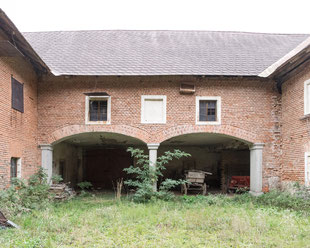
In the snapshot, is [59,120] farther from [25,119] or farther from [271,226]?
Answer: [271,226]

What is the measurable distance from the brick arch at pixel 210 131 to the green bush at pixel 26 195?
4.85 m

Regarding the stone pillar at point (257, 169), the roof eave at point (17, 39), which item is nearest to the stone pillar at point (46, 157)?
the roof eave at point (17, 39)

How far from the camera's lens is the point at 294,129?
1127cm

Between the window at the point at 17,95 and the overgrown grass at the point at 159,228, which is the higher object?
the window at the point at 17,95

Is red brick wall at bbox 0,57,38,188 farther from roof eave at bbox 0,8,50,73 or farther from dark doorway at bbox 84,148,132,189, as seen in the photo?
dark doorway at bbox 84,148,132,189

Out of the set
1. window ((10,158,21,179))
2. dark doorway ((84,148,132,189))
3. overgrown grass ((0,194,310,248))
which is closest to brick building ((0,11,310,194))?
window ((10,158,21,179))

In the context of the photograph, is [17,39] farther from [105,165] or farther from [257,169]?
[105,165]

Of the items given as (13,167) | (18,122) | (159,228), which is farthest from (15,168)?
(159,228)

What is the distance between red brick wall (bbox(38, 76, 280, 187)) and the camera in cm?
1227

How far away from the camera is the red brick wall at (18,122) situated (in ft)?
31.1

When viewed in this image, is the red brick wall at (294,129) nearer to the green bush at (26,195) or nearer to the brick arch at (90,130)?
the brick arch at (90,130)

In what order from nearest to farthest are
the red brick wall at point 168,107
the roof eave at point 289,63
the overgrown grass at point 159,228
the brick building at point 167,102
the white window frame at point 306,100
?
the overgrown grass at point 159,228 → the roof eave at point 289,63 → the white window frame at point 306,100 → the brick building at point 167,102 → the red brick wall at point 168,107

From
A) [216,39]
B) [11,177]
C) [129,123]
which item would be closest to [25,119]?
[11,177]

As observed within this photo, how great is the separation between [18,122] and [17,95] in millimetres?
960
